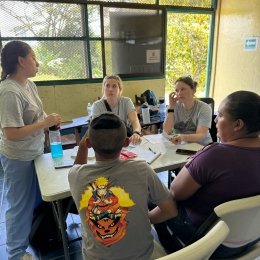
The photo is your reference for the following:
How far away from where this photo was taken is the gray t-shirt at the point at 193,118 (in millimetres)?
2006

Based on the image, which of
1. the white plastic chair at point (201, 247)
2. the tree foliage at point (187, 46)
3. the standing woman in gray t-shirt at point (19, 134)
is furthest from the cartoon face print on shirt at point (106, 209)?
the tree foliage at point (187, 46)

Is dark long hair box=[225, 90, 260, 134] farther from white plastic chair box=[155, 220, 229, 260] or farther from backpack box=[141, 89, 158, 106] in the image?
backpack box=[141, 89, 158, 106]

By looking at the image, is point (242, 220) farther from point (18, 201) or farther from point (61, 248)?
point (61, 248)

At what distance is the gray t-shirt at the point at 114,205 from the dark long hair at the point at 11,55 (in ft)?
2.89

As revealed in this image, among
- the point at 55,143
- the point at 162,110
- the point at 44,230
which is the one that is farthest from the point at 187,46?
the point at 44,230

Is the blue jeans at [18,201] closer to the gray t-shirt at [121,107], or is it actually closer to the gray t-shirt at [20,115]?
the gray t-shirt at [20,115]

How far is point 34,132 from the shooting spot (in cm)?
149

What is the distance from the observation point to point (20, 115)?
1422mm

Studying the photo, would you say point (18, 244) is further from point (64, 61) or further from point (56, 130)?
point (64, 61)

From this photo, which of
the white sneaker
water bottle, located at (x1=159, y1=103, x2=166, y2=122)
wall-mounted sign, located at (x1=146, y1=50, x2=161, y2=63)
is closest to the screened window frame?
wall-mounted sign, located at (x1=146, y1=50, x2=161, y2=63)

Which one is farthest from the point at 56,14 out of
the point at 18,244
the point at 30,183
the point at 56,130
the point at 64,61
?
the point at 18,244

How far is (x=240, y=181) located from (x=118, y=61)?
9.78 feet

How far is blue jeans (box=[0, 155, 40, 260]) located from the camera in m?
1.53

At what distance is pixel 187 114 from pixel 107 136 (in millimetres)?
1333
